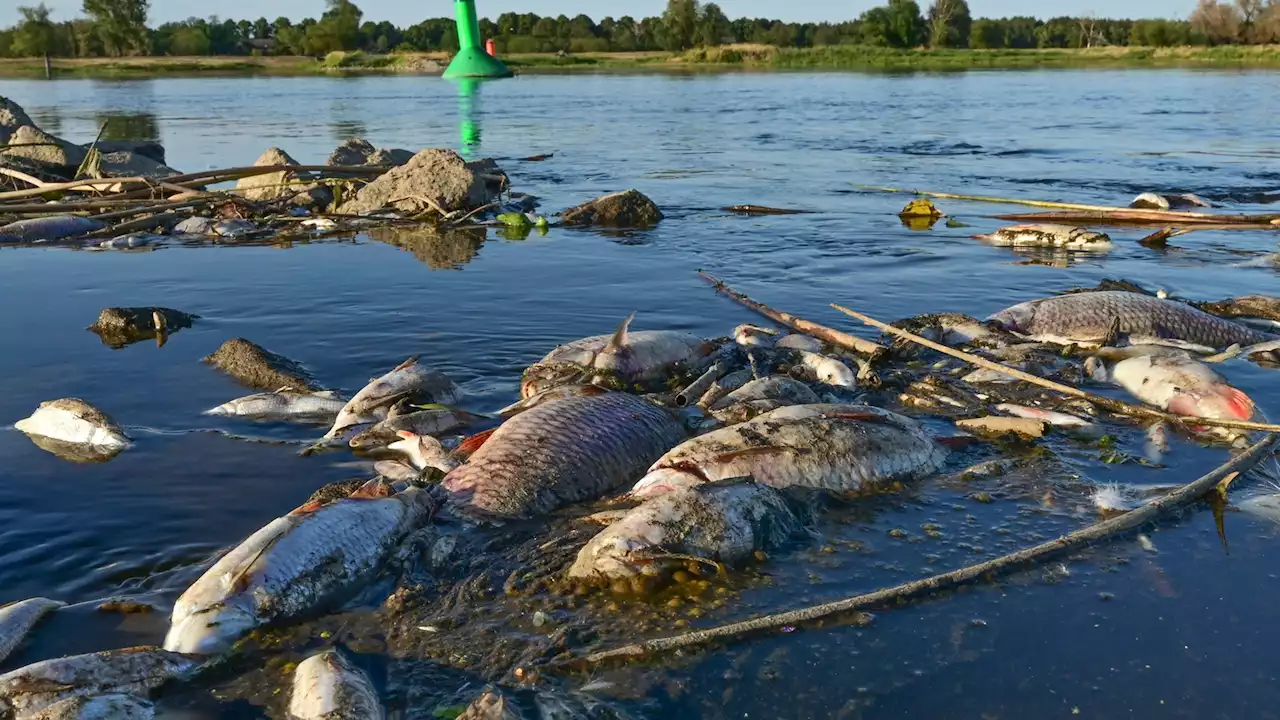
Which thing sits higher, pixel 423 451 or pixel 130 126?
pixel 130 126

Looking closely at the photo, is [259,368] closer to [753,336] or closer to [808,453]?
[753,336]

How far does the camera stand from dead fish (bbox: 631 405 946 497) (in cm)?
472

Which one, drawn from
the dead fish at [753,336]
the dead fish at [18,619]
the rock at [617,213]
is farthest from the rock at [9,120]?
the dead fish at [18,619]

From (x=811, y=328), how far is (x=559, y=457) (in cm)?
325

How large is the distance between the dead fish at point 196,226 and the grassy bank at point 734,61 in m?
62.4

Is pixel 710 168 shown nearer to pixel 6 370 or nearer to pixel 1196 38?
pixel 6 370

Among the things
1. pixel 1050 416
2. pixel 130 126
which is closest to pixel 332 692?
pixel 1050 416

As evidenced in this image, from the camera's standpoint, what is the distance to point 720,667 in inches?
139

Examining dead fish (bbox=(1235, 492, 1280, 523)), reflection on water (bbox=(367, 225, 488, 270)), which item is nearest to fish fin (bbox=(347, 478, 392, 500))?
dead fish (bbox=(1235, 492, 1280, 523))

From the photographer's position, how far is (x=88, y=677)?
10.7ft

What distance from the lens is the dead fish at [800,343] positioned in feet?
23.3

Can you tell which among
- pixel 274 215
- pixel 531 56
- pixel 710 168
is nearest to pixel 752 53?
pixel 531 56

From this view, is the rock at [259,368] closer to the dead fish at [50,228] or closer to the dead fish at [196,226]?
the dead fish at [196,226]

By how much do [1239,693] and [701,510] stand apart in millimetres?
1916
